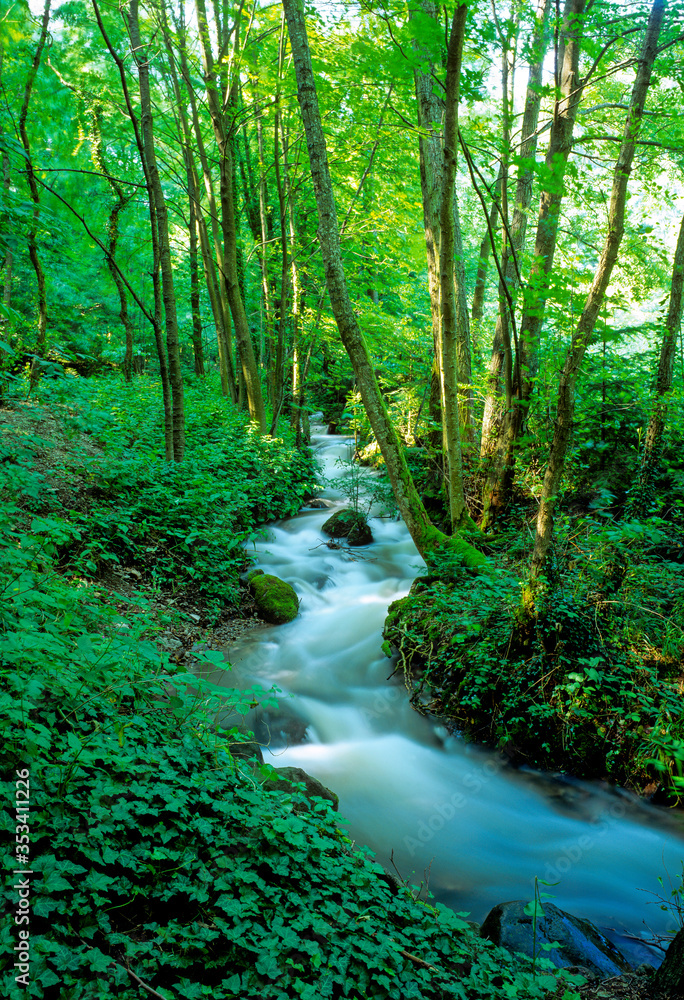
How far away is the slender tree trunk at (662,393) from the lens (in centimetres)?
631

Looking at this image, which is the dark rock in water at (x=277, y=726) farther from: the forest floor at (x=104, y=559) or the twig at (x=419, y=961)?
the twig at (x=419, y=961)

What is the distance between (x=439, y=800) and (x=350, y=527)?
5256mm

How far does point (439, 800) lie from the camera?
454cm

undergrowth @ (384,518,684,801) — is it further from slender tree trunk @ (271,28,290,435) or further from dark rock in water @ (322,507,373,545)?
slender tree trunk @ (271,28,290,435)

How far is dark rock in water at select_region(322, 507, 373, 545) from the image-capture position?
9.23 meters

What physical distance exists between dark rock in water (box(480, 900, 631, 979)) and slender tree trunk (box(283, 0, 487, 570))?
3.31m

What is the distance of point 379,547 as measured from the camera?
9.17 metres

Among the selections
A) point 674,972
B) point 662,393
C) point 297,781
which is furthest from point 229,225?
point 674,972

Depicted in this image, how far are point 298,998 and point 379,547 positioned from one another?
7415 millimetres

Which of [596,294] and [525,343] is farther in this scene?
[525,343]

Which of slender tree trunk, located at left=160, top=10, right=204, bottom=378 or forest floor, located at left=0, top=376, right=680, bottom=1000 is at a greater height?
slender tree trunk, located at left=160, top=10, right=204, bottom=378

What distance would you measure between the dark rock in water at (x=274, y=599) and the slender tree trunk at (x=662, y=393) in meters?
4.50

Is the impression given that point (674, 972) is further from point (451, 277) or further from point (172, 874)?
point (451, 277)

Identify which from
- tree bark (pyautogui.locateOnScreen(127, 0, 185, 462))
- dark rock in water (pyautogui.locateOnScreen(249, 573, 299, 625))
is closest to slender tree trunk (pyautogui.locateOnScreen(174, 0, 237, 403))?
tree bark (pyautogui.locateOnScreen(127, 0, 185, 462))
